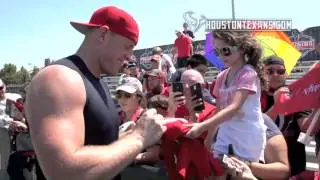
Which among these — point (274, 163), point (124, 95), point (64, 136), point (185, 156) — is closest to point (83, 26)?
point (64, 136)

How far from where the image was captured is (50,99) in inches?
81.0

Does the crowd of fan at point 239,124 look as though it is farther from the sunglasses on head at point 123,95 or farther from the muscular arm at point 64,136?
the muscular arm at point 64,136

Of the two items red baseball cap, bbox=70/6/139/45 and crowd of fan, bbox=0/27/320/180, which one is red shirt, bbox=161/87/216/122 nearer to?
crowd of fan, bbox=0/27/320/180

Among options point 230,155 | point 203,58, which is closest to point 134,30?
point 230,155

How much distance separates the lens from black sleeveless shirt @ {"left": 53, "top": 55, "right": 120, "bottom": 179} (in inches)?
87.6

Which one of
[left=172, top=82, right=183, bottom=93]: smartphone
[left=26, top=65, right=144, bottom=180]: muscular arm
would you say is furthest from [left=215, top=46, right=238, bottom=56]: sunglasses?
[left=26, top=65, right=144, bottom=180]: muscular arm

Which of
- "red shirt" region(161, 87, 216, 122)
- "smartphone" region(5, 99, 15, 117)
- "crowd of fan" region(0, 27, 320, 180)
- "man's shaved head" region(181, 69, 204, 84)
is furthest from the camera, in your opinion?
"smartphone" region(5, 99, 15, 117)

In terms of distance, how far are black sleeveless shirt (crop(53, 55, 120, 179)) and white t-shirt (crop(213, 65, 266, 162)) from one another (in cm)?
172

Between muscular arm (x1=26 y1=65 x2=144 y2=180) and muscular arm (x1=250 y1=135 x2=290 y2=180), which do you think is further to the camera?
muscular arm (x1=250 y1=135 x2=290 y2=180)

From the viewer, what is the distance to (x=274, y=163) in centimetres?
402

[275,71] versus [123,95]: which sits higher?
[275,71]

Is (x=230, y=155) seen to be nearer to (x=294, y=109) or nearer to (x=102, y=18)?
(x=294, y=109)

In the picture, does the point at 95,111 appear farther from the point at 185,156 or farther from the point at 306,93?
the point at 306,93

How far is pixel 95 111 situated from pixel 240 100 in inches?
71.9
